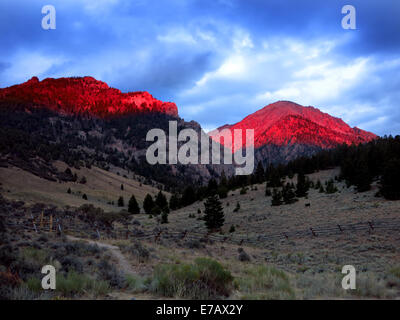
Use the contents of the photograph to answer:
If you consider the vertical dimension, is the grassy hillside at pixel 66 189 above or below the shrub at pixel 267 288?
above

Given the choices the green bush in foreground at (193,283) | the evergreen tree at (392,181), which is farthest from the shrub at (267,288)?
the evergreen tree at (392,181)

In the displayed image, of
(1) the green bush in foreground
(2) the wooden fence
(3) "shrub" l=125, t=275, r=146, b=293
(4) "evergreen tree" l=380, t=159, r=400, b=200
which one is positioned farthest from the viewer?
(4) "evergreen tree" l=380, t=159, r=400, b=200

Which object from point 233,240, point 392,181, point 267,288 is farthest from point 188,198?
point 267,288

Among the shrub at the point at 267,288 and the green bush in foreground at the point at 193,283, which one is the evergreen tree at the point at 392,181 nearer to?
the shrub at the point at 267,288

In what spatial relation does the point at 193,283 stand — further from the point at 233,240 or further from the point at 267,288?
the point at 233,240

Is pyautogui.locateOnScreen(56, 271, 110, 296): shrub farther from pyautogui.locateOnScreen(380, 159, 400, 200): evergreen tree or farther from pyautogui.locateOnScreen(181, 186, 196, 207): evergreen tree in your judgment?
pyautogui.locateOnScreen(181, 186, 196, 207): evergreen tree

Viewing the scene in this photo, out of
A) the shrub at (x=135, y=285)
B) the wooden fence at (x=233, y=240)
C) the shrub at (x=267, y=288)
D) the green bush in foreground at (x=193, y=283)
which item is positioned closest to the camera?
the shrub at (x=267, y=288)

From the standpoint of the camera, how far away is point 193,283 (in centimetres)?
733

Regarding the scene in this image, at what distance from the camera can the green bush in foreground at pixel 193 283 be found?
7.01 metres

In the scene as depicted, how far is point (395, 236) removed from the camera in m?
21.6

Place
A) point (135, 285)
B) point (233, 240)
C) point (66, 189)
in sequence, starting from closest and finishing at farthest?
point (135, 285)
point (233, 240)
point (66, 189)

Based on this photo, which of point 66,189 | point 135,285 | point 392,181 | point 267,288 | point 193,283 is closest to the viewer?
point 193,283

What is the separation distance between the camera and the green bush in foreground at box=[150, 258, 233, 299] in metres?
7.01

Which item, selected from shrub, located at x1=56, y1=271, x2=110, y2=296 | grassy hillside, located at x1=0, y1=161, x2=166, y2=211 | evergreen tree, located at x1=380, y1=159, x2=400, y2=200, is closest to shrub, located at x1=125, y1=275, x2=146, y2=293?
shrub, located at x1=56, y1=271, x2=110, y2=296
